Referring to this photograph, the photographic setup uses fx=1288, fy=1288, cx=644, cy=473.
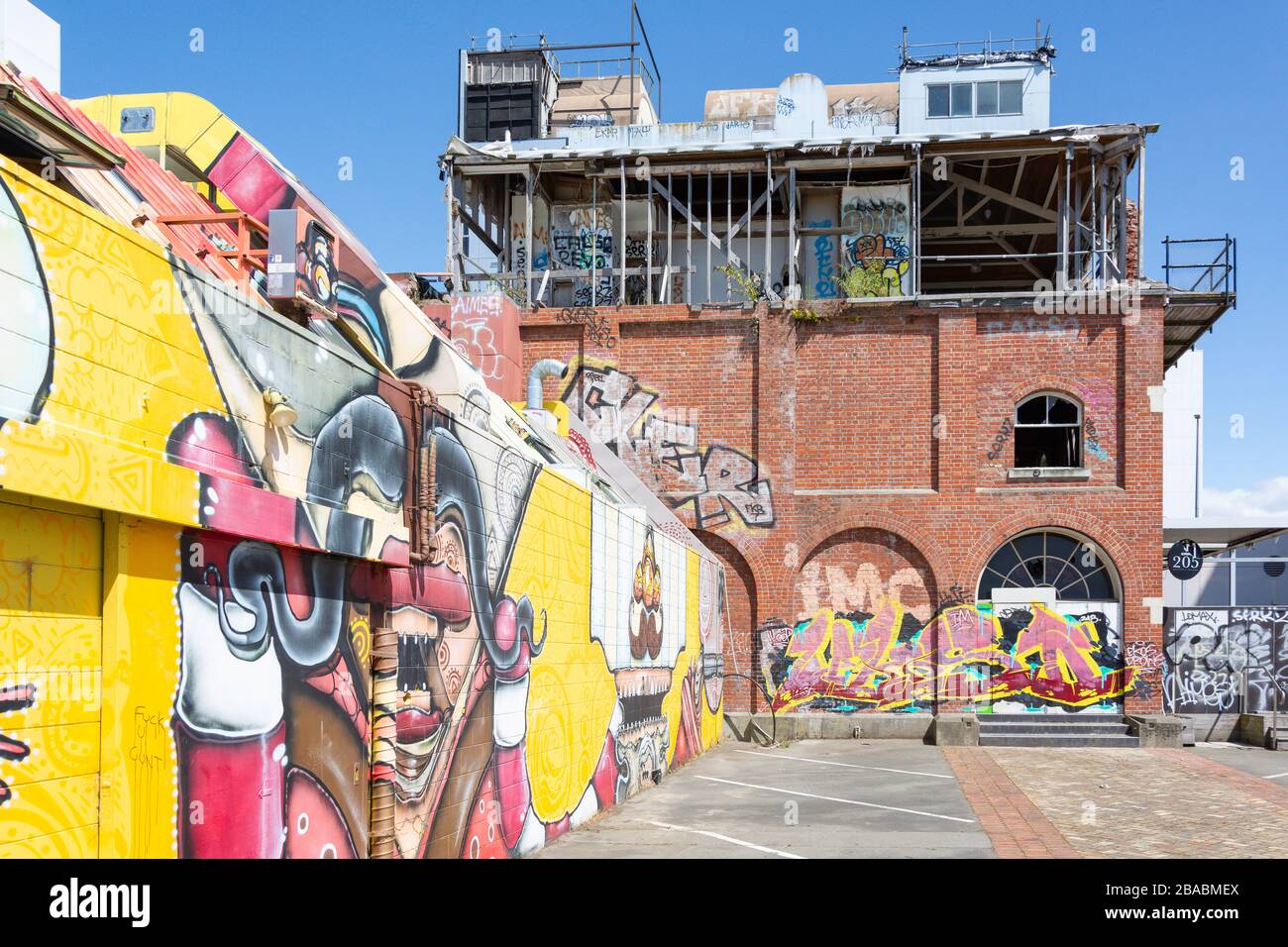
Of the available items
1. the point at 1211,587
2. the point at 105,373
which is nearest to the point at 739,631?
the point at 105,373

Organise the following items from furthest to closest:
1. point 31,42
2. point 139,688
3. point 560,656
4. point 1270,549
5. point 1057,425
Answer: point 1270,549, point 1057,425, point 560,656, point 31,42, point 139,688

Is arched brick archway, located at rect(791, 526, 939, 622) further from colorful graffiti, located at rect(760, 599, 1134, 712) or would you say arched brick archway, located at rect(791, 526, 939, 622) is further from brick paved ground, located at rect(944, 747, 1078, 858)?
brick paved ground, located at rect(944, 747, 1078, 858)

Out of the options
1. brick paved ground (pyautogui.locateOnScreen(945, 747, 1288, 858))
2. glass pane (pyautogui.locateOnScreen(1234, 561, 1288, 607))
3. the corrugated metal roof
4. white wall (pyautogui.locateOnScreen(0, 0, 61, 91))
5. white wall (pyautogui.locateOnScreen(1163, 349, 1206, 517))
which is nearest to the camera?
the corrugated metal roof

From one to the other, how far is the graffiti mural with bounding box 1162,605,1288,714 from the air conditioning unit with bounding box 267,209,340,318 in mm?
19513

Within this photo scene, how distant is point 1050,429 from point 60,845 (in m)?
21.2

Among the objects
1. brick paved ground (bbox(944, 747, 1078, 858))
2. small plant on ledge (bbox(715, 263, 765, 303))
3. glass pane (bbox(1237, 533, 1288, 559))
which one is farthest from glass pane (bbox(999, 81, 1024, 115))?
glass pane (bbox(1237, 533, 1288, 559))

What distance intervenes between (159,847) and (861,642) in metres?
19.0

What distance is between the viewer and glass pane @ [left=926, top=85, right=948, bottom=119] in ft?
91.8

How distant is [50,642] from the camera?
4445mm

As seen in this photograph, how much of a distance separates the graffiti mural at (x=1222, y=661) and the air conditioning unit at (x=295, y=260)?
1951 centimetres

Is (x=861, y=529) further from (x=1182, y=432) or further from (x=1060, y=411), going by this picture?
(x=1182, y=432)

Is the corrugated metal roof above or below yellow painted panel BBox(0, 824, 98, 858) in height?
above

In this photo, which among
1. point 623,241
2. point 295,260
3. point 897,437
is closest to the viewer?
point 295,260

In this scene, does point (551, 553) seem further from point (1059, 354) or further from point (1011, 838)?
point (1059, 354)
